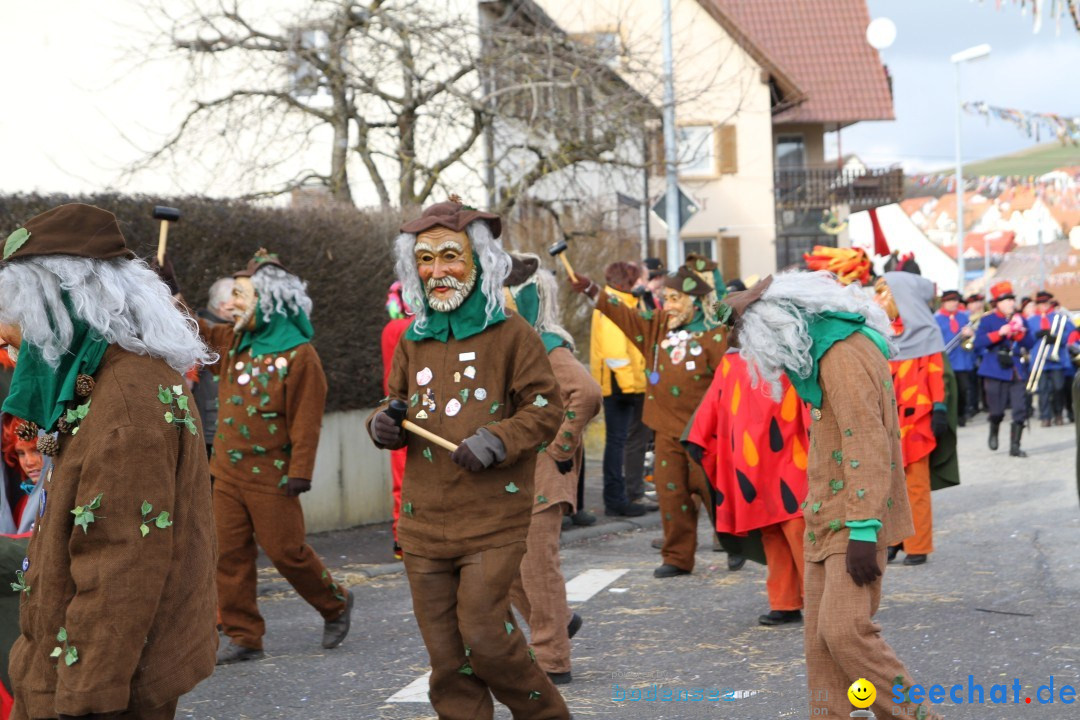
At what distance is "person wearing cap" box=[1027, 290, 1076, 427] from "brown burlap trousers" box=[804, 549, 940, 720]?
17.4m

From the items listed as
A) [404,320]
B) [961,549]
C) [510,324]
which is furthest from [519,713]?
[961,549]

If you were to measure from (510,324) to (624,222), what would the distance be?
1906cm

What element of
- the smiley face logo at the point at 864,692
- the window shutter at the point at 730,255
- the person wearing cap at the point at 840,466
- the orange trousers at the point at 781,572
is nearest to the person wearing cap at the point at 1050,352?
the orange trousers at the point at 781,572

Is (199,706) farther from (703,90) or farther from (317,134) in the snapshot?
(317,134)

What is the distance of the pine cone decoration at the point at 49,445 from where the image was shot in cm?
341

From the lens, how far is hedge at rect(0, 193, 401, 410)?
32.2 feet

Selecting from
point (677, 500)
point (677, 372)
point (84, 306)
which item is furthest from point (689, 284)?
point (84, 306)

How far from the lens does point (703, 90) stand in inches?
637

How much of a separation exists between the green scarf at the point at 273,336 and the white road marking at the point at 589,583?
2.39 m

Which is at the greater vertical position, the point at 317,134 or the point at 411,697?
the point at 317,134

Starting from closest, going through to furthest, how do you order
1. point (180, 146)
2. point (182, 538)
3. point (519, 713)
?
1. point (182, 538)
2. point (519, 713)
3. point (180, 146)

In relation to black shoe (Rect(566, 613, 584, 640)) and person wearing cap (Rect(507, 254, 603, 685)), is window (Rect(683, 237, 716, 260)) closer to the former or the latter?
person wearing cap (Rect(507, 254, 603, 685))

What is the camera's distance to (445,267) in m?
5.02

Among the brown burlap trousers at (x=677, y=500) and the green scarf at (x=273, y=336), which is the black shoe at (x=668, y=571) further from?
the green scarf at (x=273, y=336)
